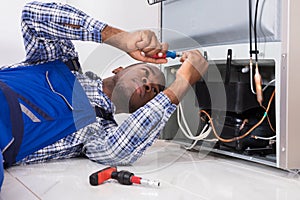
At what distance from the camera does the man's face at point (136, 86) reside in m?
1.14

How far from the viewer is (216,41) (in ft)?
3.80

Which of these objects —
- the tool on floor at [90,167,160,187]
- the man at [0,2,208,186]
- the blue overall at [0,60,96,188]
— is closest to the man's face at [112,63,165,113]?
the man at [0,2,208,186]

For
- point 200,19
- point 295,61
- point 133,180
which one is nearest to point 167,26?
point 200,19

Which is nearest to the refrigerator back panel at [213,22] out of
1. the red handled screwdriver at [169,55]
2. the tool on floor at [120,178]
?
the red handled screwdriver at [169,55]

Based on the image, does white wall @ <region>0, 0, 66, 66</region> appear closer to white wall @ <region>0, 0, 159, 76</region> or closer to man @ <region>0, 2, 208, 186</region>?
white wall @ <region>0, 0, 159, 76</region>

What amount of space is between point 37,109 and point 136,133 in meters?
0.29

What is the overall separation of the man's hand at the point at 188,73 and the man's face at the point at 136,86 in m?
0.07

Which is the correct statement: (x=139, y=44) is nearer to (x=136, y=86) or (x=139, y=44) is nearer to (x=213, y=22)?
(x=136, y=86)

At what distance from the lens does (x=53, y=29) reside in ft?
3.97

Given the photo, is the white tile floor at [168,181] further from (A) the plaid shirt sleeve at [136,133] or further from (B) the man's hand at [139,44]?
(B) the man's hand at [139,44]

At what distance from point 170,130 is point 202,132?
18 cm

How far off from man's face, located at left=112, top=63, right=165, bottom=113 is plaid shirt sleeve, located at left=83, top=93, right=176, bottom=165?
0.20ft

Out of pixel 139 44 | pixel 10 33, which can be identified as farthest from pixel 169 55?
pixel 10 33

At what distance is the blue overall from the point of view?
1095mm
